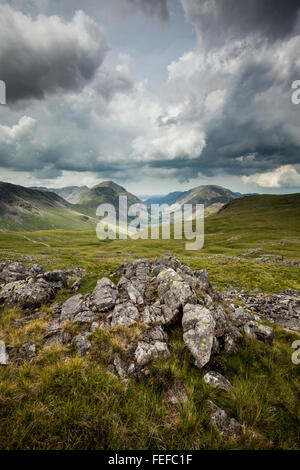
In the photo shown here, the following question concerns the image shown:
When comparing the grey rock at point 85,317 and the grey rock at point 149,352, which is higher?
the grey rock at point 85,317

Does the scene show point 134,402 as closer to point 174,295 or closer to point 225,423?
point 225,423

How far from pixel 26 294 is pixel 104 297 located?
14.7 ft

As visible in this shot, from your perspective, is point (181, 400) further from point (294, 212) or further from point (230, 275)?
point (294, 212)

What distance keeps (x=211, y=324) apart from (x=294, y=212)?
17401 centimetres

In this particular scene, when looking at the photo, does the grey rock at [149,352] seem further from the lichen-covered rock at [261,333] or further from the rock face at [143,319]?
the lichen-covered rock at [261,333]

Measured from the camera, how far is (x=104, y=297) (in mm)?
9523

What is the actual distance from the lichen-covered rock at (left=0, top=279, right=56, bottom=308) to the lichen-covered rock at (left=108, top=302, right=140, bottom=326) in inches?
188

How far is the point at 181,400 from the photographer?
4.73 metres

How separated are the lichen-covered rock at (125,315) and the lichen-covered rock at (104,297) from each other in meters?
0.63

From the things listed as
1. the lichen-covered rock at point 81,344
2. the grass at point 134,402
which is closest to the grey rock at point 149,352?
the grass at point 134,402

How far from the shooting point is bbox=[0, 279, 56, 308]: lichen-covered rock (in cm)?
970

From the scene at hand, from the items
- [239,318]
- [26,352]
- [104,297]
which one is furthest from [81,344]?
[239,318]

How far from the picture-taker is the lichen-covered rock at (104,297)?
9.03m

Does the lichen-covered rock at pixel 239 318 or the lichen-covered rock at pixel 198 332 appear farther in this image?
A: the lichen-covered rock at pixel 239 318
